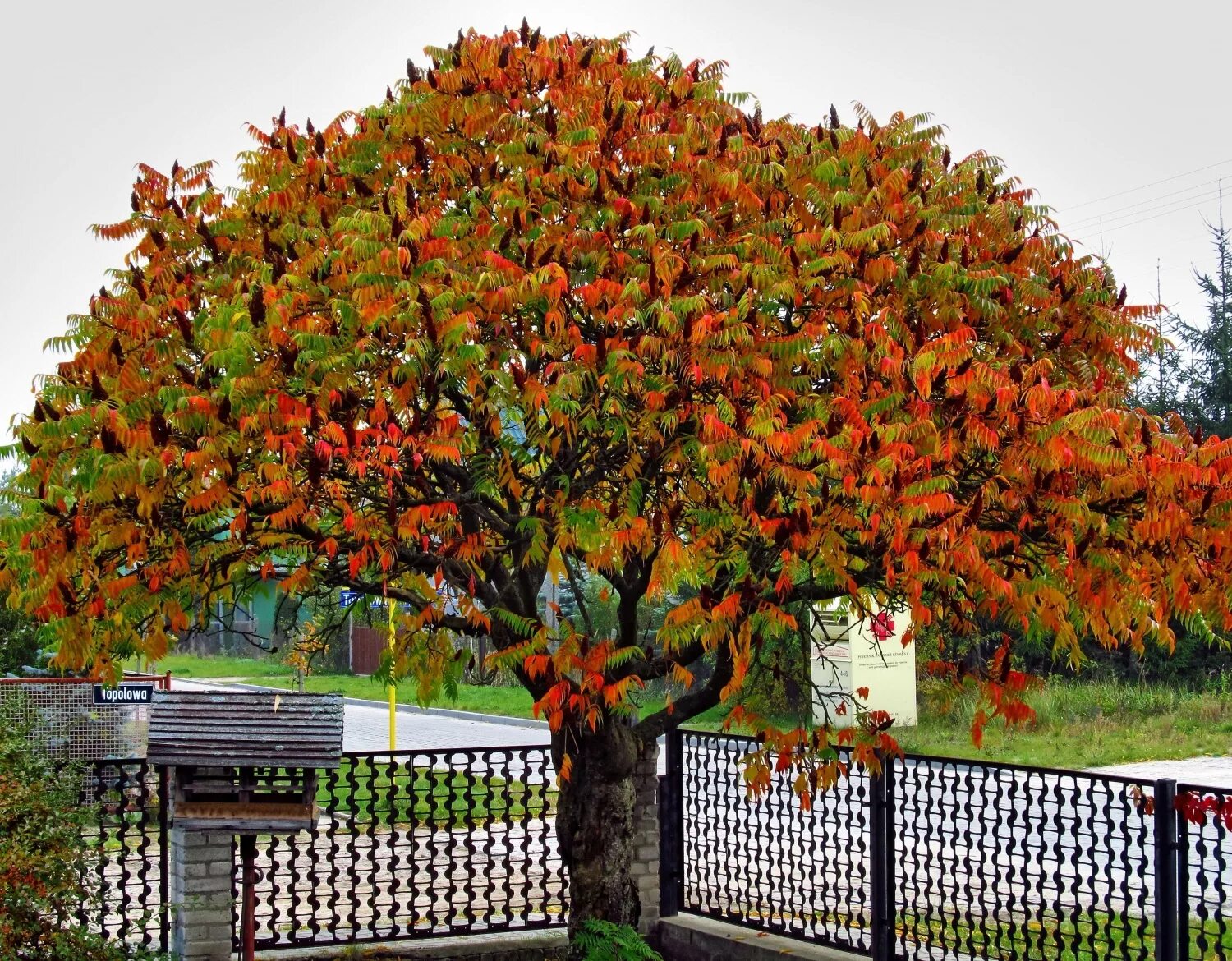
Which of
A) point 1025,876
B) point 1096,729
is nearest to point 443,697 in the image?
point 1096,729

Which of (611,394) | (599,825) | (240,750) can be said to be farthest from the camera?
(599,825)

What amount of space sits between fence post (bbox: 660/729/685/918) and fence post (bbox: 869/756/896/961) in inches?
70.6

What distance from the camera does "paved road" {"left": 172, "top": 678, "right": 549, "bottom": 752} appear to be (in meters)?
26.8

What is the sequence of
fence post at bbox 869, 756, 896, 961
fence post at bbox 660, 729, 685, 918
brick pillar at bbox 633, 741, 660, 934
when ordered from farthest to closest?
fence post at bbox 660, 729, 685, 918 < brick pillar at bbox 633, 741, 660, 934 < fence post at bbox 869, 756, 896, 961

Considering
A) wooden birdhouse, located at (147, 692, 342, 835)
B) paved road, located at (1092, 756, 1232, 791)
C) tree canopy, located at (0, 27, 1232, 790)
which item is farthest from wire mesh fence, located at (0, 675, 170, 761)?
paved road, located at (1092, 756, 1232, 791)

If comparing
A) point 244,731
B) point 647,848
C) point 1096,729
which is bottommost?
point 1096,729

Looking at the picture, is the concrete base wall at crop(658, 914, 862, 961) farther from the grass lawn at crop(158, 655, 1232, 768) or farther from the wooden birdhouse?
the grass lawn at crop(158, 655, 1232, 768)

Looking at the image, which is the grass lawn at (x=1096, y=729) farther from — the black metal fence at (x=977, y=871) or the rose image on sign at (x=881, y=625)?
the rose image on sign at (x=881, y=625)

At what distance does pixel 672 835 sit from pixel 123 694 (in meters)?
7.55

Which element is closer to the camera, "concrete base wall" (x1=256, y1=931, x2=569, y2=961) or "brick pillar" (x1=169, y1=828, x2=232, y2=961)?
"brick pillar" (x1=169, y1=828, x2=232, y2=961)

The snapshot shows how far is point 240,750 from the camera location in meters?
8.21

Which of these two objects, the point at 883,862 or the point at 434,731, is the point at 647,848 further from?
the point at 434,731

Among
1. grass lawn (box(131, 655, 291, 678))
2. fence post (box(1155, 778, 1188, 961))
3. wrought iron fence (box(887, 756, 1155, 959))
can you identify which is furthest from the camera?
grass lawn (box(131, 655, 291, 678))

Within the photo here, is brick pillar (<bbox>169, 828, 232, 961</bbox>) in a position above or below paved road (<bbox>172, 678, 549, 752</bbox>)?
above
